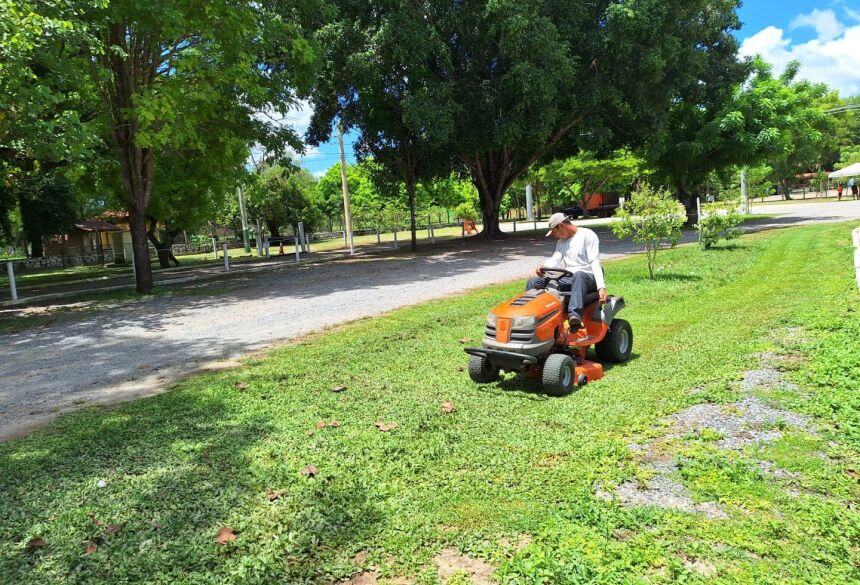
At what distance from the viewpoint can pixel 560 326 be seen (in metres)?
5.19

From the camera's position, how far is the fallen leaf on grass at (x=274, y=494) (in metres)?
3.38

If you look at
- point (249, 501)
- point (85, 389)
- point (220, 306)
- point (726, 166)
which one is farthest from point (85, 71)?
point (726, 166)

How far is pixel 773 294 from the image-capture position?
8.77m

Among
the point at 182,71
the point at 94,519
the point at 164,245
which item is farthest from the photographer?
the point at 164,245

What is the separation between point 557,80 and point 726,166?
12.0 m

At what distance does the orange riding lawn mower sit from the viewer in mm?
4883

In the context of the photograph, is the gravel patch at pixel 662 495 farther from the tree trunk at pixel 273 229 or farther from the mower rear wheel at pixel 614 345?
the tree trunk at pixel 273 229

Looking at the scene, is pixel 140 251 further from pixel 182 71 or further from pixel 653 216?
pixel 653 216

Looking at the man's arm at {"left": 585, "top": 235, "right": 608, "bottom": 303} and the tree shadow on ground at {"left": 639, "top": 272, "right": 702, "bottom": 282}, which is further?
the tree shadow on ground at {"left": 639, "top": 272, "right": 702, "bottom": 282}

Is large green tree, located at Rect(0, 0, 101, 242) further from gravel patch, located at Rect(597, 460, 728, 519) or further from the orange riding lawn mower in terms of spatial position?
gravel patch, located at Rect(597, 460, 728, 519)

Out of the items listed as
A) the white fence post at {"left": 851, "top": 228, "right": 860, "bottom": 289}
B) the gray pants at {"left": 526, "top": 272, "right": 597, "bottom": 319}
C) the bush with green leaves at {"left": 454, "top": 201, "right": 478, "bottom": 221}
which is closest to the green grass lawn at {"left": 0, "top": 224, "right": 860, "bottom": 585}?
the gray pants at {"left": 526, "top": 272, "right": 597, "bottom": 319}

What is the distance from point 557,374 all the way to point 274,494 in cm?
260

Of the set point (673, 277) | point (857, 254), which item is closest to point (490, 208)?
point (673, 277)

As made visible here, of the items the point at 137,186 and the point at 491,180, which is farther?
the point at 491,180
